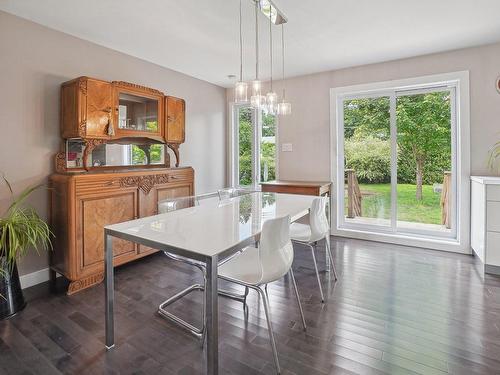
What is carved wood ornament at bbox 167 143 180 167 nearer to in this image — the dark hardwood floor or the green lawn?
the dark hardwood floor

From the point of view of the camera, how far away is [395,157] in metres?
3.90

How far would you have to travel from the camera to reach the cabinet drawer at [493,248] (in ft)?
9.10

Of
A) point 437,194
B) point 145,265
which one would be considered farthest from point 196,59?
point 437,194

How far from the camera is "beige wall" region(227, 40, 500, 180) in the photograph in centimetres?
324

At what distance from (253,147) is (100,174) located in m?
2.74

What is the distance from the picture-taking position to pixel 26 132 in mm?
2541

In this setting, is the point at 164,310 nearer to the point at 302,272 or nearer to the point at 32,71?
the point at 302,272

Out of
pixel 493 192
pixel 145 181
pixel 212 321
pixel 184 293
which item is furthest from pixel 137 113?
pixel 493 192

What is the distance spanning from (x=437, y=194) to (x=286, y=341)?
10.3 feet

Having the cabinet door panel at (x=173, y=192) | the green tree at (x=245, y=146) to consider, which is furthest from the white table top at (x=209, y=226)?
the green tree at (x=245, y=146)

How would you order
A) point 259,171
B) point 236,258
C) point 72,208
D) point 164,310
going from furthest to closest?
point 259,171
point 72,208
point 164,310
point 236,258

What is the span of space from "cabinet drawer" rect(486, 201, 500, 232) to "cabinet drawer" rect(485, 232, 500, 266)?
0.06 m

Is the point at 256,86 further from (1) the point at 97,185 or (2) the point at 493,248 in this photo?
(2) the point at 493,248

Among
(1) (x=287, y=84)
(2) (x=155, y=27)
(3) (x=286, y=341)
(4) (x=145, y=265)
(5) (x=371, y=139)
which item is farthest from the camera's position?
(1) (x=287, y=84)
